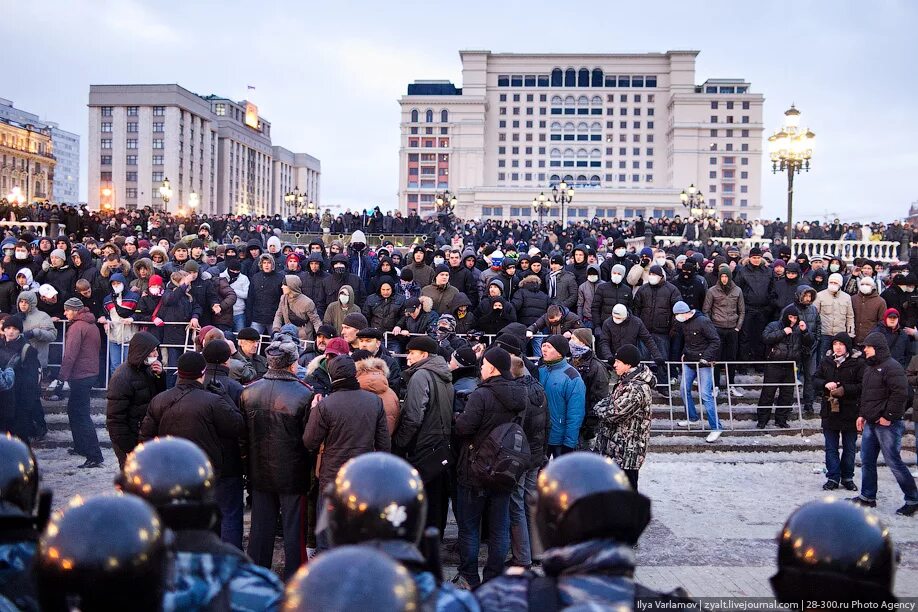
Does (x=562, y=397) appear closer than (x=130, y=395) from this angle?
No

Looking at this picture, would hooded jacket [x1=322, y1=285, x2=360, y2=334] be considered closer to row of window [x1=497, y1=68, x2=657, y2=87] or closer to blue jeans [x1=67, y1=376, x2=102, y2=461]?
blue jeans [x1=67, y1=376, x2=102, y2=461]

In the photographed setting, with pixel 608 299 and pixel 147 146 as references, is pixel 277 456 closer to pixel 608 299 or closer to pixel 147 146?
pixel 608 299

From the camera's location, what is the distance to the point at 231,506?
6027mm

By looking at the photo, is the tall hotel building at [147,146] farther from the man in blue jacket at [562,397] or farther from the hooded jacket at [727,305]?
the man in blue jacket at [562,397]

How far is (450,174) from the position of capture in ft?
348

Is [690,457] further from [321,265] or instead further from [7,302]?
[7,302]

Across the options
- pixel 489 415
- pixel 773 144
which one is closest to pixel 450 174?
pixel 773 144

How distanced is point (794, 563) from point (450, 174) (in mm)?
105314

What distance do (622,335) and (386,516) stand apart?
8.12 meters

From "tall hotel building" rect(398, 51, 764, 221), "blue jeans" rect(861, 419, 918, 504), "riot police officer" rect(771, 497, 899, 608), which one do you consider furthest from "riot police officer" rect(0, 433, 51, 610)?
"tall hotel building" rect(398, 51, 764, 221)

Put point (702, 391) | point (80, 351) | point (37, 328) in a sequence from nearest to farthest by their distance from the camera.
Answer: point (80, 351) → point (37, 328) → point (702, 391)

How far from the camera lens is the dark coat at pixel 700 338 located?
10689 millimetres

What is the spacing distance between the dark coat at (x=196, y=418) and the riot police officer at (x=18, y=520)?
2768 mm

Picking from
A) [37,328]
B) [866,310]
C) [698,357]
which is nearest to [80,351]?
[37,328]
